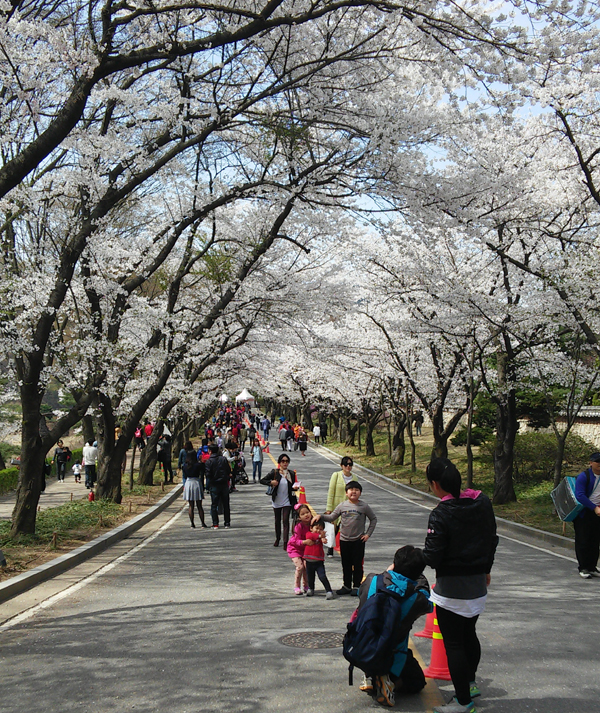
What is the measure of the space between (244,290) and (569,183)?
931 cm

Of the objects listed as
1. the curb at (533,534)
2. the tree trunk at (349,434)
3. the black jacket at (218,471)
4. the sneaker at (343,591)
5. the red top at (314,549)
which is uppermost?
the tree trunk at (349,434)

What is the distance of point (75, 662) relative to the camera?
241 inches

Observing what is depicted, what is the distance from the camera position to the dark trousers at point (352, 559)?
8.76m

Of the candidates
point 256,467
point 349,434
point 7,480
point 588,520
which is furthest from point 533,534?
point 349,434

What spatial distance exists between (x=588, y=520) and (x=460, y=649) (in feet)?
19.4

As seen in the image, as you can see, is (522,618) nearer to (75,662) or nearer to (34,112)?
(75,662)

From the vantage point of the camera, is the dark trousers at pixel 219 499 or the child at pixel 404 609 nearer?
the child at pixel 404 609

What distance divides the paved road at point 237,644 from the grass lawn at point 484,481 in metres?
5.15

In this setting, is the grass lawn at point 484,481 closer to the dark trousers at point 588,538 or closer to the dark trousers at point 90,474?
the dark trousers at point 588,538

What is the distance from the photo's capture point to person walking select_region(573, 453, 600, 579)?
998 centimetres

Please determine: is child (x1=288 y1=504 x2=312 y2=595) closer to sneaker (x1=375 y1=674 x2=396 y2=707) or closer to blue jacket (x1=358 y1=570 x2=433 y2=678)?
blue jacket (x1=358 y1=570 x2=433 y2=678)

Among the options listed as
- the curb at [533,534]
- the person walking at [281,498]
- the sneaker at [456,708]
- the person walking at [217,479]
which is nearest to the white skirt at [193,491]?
the person walking at [217,479]

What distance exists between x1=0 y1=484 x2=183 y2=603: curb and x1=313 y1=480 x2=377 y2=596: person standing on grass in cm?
382

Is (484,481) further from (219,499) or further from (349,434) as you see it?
(349,434)
